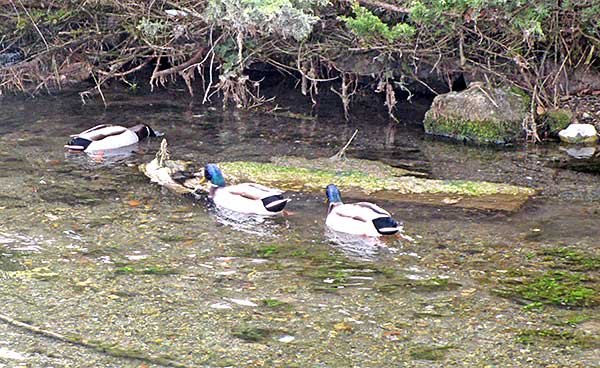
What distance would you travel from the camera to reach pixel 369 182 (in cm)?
974

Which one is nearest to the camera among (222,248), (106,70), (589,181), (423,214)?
(222,248)

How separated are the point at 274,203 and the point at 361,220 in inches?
37.5

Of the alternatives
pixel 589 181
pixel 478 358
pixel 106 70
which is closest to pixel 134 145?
pixel 106 70

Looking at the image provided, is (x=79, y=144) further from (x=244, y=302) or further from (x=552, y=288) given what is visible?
(x=552, y=288)

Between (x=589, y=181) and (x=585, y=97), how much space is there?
2991mm

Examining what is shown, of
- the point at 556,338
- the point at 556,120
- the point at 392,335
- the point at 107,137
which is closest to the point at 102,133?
the point at 107,137

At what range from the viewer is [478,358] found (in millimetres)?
5543

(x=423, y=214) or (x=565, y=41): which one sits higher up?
(x=565, y=41)

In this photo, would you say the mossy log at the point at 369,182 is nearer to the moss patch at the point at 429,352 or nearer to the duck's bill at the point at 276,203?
the duck's bill at the point at 276,203

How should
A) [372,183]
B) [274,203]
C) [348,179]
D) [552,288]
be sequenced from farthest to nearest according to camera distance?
[348,179]
[372,183]
[274,203]
[552,288]

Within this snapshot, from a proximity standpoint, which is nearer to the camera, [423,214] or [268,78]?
[423,214]

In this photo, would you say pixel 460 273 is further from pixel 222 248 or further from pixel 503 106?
pixel 503 106

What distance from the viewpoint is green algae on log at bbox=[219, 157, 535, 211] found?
9.11 meters

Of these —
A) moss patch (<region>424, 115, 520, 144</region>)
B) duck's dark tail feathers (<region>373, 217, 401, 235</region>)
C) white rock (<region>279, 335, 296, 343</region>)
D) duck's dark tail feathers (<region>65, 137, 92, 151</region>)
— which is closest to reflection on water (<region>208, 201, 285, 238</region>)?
duck's dark tail feathers (<region>373, 217, 401, 235</region>)
